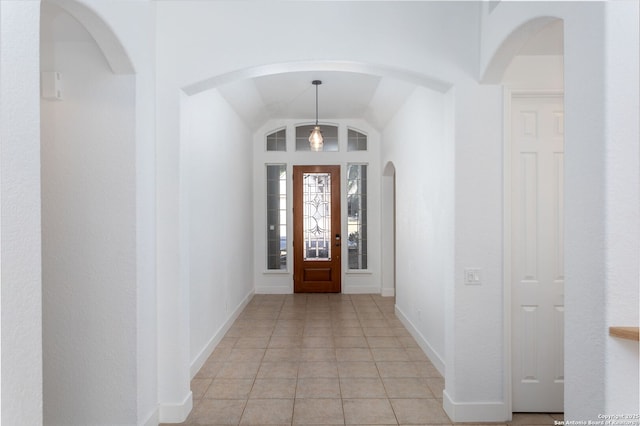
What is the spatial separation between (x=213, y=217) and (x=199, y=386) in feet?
5.73

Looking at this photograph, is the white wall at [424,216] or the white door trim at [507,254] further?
the white wall at [424,216]

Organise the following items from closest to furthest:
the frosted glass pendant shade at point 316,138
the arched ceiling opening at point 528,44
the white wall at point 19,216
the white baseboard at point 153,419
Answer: the white wall at point 19,216, the arched ceiling opening at point 528,44, the white baseboard at point 153,419, the frosted glass pendant shade at point 316,138

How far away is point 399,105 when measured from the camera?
214 inches

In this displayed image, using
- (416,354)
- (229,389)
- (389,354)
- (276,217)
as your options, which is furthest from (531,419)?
(276,217)

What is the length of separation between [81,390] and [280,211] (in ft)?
17.2

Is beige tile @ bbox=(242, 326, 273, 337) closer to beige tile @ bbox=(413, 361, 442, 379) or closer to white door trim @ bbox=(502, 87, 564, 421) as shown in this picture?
beige tile @ bbox=(413, 361, 442, 379)

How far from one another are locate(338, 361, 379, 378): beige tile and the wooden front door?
354 centimetres

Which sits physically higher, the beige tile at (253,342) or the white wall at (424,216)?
the white wall at (424,216)

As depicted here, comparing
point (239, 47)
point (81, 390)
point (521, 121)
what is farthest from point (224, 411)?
point (521, 121)

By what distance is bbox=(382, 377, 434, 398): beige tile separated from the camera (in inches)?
133

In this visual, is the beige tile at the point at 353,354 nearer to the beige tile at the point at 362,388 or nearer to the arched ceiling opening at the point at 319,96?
the beige tile at the point at 362,388

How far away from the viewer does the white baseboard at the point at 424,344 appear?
3.85m

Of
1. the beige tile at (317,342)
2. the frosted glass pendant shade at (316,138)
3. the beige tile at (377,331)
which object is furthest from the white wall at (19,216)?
the frosted glass pendant shade at (316,138)

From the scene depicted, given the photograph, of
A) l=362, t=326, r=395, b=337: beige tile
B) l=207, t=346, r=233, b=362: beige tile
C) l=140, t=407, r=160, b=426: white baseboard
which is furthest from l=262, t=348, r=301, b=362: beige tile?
l=140, t=407, r=160, b=426: white baseboard
